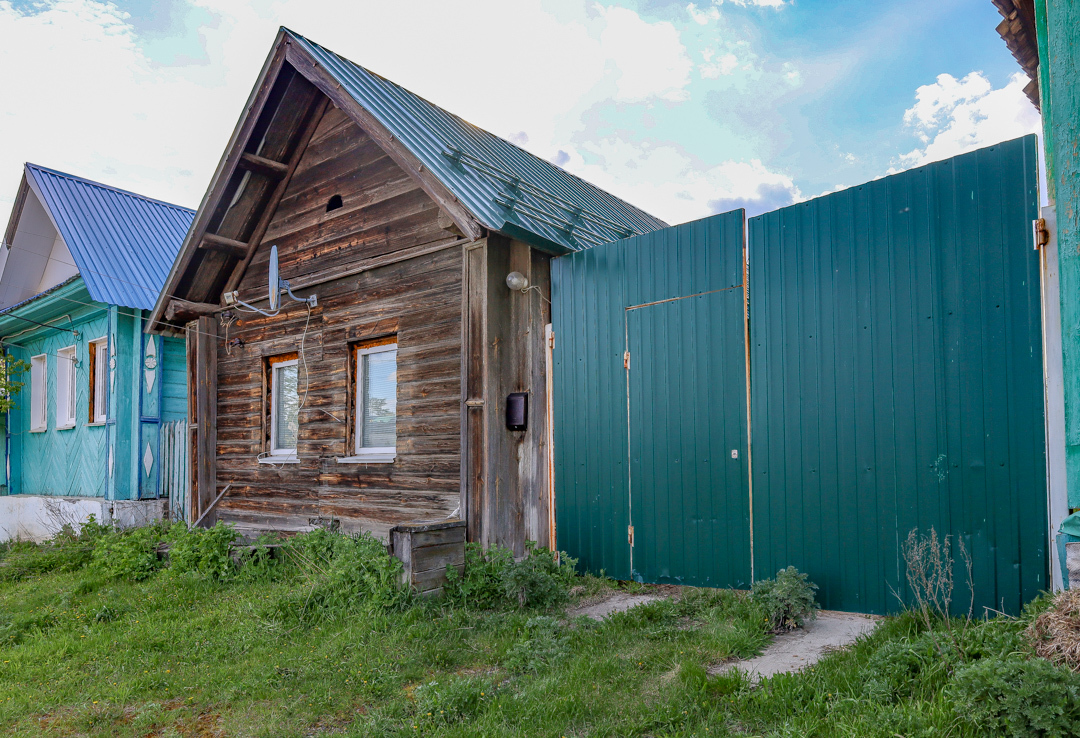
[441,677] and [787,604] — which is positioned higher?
[787,604]

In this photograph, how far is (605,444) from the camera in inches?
249

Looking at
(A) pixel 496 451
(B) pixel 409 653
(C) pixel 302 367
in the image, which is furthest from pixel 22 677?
(C) pixel 302 367

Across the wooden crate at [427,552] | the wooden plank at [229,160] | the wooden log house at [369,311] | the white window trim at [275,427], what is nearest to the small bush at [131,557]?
the wooden log house at [369,311]

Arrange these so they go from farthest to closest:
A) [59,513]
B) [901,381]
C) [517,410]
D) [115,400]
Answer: [59,513], [115,400], [517,410], [901,381]

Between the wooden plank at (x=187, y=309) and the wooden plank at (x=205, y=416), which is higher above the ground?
the wooden plank at (x=187, y=309)

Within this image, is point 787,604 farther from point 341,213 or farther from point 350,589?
point 341,213

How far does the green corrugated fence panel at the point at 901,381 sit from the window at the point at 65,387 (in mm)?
12606

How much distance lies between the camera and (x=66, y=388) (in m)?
13.1

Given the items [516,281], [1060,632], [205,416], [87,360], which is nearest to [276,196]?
[205,416]

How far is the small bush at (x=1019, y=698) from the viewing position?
2465 mm

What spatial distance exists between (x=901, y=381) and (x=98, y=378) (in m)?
12.5

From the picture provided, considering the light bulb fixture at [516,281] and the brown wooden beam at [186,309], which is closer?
the light bulb fixture at [516,281]

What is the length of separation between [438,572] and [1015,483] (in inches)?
161

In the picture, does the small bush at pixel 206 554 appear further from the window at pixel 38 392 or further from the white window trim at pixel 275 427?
the window at pixel 38 392
